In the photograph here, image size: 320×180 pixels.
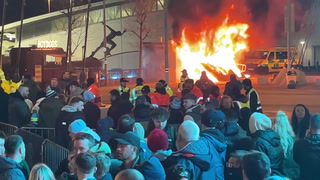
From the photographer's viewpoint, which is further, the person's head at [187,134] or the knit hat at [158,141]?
the person's head at [187,134]

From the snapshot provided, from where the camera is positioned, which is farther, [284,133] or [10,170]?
[284,133]

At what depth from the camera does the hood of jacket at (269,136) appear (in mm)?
6215

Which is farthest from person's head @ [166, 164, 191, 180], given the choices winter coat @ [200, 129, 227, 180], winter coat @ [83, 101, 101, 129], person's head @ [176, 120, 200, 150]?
winter coat @ [83, 101, 101, 129]

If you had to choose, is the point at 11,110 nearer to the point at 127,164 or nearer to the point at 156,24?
the point at 127,164

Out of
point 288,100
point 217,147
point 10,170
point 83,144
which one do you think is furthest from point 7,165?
point 288,100

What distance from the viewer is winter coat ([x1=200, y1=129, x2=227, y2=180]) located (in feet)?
19.6

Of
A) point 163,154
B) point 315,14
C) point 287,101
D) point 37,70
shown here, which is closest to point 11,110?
point 163,154

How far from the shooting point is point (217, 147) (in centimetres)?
606

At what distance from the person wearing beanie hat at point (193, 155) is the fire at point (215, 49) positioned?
38388 mm

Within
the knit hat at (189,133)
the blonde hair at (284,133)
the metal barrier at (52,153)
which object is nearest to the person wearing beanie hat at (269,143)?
the blonde hair at (284,133)

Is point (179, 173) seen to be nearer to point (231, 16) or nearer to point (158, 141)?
point (158, 141)

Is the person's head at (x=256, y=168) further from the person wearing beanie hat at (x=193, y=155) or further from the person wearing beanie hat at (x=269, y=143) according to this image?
the person wearing beanie hat at (x=269, y=143)

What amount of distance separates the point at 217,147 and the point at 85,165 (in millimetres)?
2090

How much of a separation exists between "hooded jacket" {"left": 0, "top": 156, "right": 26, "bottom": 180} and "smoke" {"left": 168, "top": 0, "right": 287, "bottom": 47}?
1616 inches
